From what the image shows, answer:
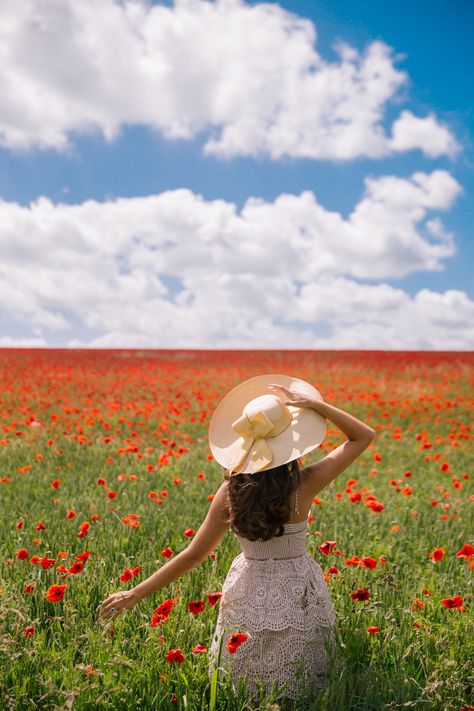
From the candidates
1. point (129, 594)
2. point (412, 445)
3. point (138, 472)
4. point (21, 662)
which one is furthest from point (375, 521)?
point (412, 445)

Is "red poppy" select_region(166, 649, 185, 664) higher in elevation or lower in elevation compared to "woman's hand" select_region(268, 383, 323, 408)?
lower

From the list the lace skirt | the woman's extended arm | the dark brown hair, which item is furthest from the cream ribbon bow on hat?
the lace skirt

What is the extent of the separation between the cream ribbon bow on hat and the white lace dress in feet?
1.29

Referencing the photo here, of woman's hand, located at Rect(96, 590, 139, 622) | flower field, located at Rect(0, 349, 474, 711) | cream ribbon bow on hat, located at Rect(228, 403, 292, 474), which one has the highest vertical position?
cream ribbon bow on hat, located at Rect(228, 403, 292, 474)

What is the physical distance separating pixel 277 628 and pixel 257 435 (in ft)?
2.81

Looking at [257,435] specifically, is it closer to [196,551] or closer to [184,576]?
[196,551]

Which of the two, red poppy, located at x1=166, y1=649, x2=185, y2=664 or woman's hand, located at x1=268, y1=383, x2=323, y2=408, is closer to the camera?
red poppy, located at x1=166, y1=649, x2=185, y2=664

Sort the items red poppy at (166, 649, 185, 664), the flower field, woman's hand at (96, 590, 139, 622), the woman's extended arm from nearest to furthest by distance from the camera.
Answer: red poppy at (166, 649, 185, 664) → the flower field → the woman's extended arm → woman's hand at (96, 590, 139, 622)

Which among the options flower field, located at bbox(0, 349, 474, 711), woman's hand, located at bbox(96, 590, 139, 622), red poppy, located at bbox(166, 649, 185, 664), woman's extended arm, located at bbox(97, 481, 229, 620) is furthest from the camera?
woman's hand, located at bbox(96, 590, 139, 622)

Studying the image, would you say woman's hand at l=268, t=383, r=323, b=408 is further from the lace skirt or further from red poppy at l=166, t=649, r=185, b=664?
red poppy at l=166, t=649, r=185, b=664

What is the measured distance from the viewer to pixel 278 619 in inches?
106

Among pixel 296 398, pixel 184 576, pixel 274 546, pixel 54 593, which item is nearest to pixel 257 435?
pixel 296 398

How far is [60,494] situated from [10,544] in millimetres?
1447

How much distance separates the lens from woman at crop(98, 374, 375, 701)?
2.69 m
